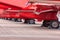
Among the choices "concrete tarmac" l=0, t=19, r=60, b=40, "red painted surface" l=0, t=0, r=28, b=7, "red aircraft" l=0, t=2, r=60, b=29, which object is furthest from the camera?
"red painted surface" l=0, t=0, r=28, b=7

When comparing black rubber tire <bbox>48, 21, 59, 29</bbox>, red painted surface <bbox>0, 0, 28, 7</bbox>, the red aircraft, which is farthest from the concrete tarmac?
red painted surface <bbox>0, 0, 28, 7</bbox>

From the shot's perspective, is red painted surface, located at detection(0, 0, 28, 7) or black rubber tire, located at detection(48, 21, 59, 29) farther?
red painted surface, located at detection(0, 0, 28, 7)

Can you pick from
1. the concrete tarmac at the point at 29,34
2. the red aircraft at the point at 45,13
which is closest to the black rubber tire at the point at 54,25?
the red aircraft at the point at 45,13

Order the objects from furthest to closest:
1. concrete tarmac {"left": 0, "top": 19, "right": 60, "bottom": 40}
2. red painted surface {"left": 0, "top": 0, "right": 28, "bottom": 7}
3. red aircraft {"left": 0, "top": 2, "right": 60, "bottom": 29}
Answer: red painted surface {"left": 0, "top": 0, "right": 28, "bottom": 7}
red aircraft {"left": 0, "top": 2, "right": 60, "bottom": 29}
concrete tarmac {"left": 0, "top": 19, "right": 60, "bottom": 40}

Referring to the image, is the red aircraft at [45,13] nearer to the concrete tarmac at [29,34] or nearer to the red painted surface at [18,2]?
the red painted surface at [18,2]

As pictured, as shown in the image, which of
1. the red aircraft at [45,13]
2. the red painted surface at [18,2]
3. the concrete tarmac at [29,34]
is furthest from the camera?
the red painted surface at [18,2]

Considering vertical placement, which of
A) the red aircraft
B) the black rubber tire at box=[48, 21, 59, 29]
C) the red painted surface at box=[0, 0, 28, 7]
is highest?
the red painted surface at box=[0, 0, 28, 7]

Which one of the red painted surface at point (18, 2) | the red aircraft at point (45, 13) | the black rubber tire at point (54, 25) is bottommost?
the black rubber tire at point (54, 25)

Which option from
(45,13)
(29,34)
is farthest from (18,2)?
(29,34)

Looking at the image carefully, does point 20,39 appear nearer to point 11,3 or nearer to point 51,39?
point 51,39

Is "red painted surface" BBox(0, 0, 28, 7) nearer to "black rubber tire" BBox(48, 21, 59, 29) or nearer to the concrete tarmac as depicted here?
"black rubber tire" BBox(48, 21, 59, 29)

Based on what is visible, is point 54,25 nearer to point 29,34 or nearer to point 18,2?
point 18,2

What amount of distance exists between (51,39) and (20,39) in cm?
129

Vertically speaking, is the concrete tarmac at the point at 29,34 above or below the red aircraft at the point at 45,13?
below
